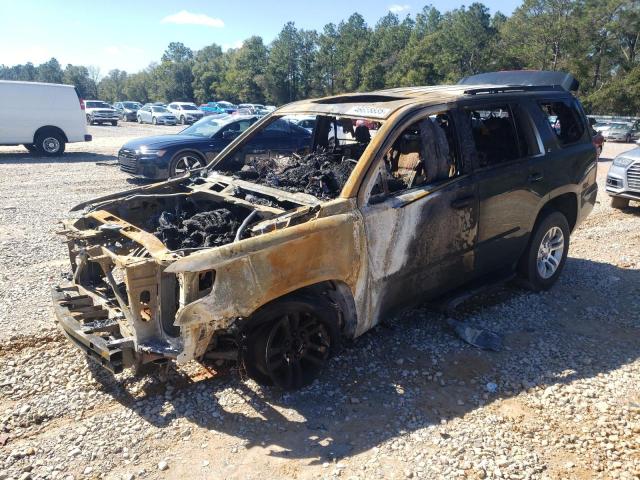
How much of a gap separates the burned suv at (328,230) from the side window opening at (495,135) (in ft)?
0.05

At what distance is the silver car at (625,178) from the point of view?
27.7 ft

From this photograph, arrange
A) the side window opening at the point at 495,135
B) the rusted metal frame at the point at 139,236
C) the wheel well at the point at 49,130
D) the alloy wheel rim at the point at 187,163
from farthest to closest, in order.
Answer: the wheel well at the point at 49,130, the alloy wheel rim at the point at 187,163, the side window opening at the point at 495,135, the rusted metal frame at the point at 139,236

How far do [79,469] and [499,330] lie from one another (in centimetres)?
340

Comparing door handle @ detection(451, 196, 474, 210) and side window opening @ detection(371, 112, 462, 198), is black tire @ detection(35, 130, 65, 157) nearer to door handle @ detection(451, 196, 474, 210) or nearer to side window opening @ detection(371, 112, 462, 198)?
side window opening @ detection(371, 112, 462, 198)

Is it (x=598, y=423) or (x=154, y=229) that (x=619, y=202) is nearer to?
(x=598, y=423)

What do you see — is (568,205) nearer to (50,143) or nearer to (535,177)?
(535,177)

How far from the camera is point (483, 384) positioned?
3.69 meters

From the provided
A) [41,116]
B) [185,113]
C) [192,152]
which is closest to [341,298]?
[192,152]

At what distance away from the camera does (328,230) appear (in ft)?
10.8

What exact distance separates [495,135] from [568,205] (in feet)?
4.40

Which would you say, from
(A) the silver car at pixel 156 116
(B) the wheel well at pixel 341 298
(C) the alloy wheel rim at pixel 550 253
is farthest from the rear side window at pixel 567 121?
(A) the silver car at pixel 156 116

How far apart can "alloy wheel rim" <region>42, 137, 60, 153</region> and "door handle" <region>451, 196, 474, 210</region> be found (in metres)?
15.4

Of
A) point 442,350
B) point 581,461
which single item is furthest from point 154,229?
point 581,461

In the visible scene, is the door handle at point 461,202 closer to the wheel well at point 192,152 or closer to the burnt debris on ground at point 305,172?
the burnt debris on ground at point 305,172
